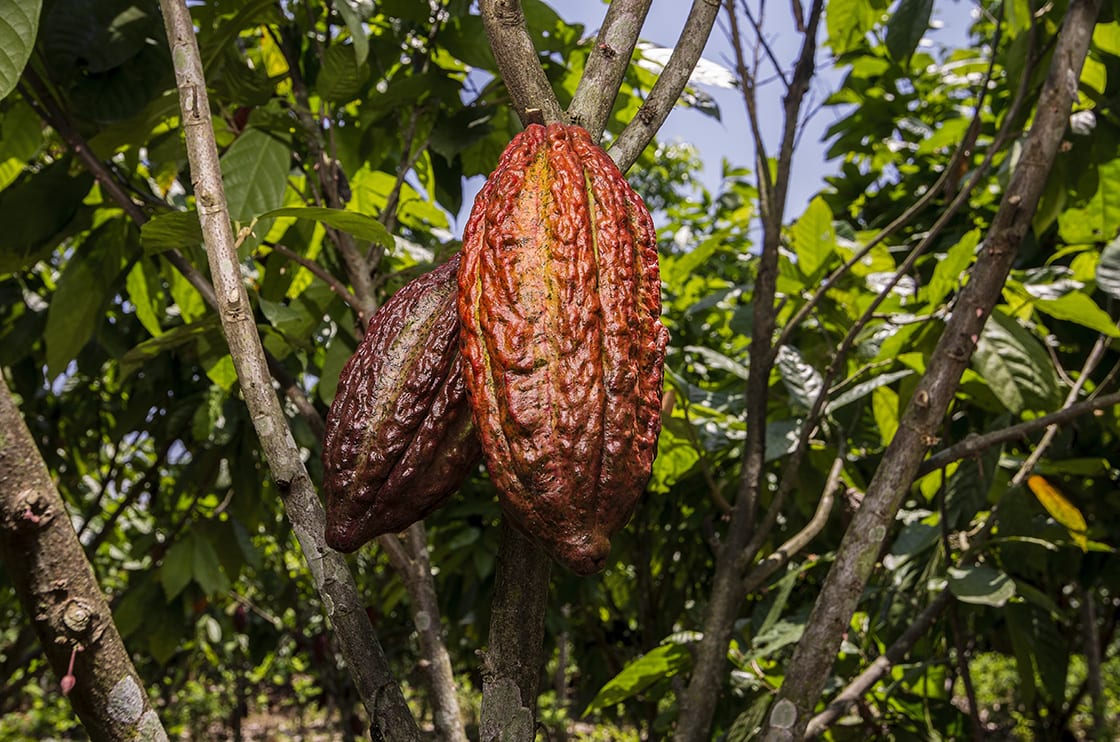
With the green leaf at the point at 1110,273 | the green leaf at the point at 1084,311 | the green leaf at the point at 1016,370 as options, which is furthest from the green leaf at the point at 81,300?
the green leaf at the point at 1110,273

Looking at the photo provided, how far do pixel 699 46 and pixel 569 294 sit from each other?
33 centimetres

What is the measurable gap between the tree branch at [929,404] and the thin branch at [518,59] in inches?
24.5

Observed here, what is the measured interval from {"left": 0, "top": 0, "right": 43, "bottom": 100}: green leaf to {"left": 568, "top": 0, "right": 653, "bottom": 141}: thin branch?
1.75 feet

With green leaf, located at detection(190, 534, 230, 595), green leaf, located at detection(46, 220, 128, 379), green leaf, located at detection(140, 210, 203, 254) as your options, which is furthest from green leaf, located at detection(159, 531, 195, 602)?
green leaf, located at detection(140, 210, 203, 254)

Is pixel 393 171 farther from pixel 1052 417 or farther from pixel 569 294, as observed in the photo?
pixel 569 294

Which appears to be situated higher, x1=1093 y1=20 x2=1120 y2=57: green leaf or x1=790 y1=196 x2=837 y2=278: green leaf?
Answer: x1=1093 y1=20 x2=1120 y2=57: green leaf

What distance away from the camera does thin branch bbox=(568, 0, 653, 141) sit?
0.72 metres

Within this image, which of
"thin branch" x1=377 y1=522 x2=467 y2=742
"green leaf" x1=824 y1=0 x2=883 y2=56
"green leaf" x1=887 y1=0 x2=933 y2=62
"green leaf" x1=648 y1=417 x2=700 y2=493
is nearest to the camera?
"thin branch" x1=377 y1=522 x2=467 y2=742

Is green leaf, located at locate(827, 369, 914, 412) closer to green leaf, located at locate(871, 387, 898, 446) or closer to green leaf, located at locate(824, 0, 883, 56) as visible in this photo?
green leaf, located at locate(871, 387, 898, 446)

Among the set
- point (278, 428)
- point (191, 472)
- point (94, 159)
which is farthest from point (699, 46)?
point (191, 472)

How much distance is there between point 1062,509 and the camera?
5.84 feet

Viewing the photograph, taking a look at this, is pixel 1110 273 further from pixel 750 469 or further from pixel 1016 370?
pixel 750 469

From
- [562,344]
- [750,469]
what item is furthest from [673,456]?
[562,344]

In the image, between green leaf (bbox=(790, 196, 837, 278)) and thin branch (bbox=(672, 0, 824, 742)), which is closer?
thin branch (bbox=(672, 0, 824, 742))
